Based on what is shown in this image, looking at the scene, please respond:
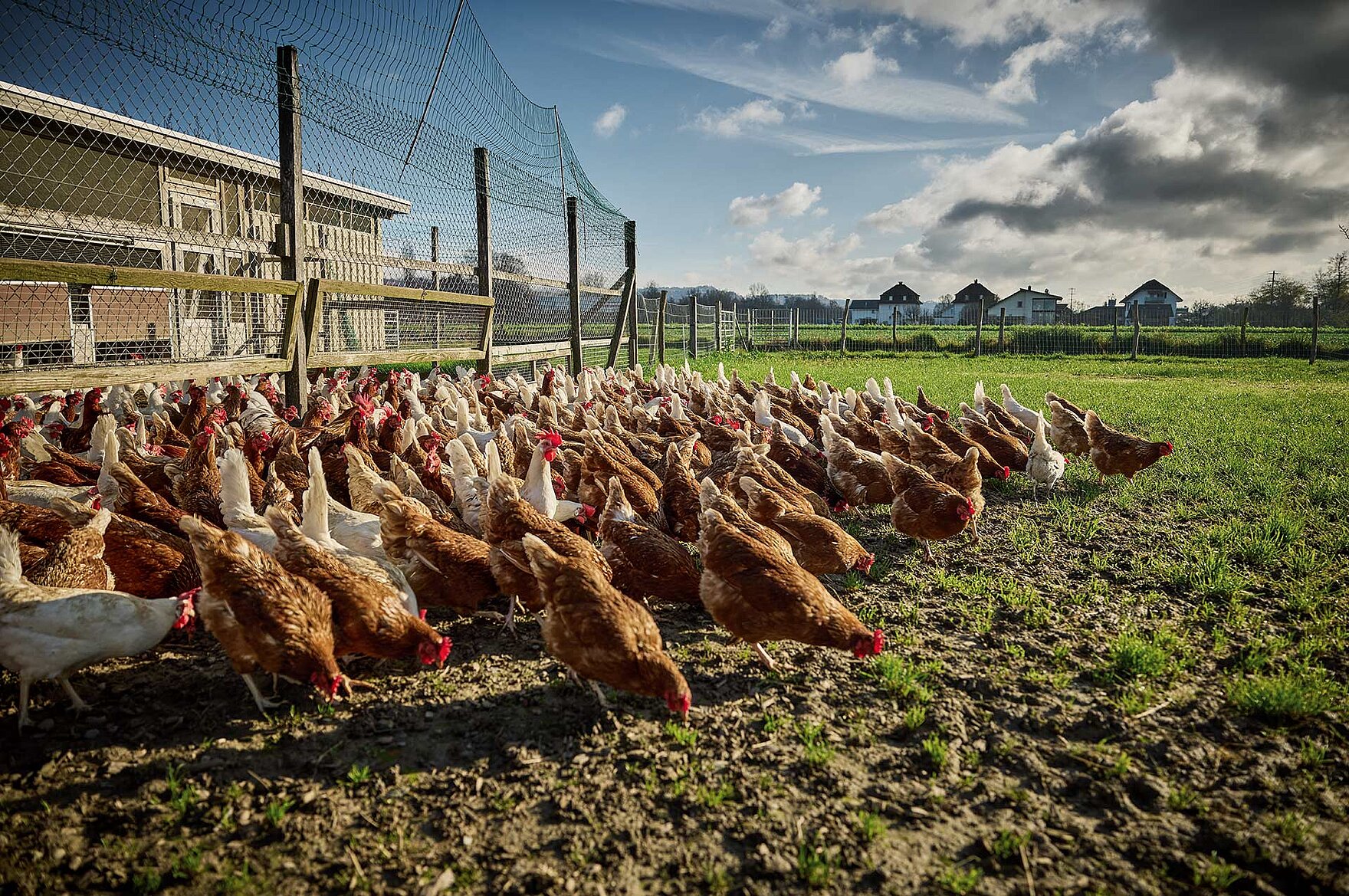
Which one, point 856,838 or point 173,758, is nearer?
point 856,838

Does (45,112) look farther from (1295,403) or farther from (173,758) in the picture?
(1295,403)

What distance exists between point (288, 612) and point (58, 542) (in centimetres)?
152

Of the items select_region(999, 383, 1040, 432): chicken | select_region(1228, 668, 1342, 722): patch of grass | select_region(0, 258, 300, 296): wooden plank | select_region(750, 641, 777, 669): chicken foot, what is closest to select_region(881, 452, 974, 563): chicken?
select_region(1228, 668, 1342, 722): patch of grass

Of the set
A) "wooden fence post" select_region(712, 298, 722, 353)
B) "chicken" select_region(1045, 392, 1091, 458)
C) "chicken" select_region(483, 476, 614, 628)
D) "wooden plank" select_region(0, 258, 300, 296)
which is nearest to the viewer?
"chicken" select_region(483, 476, 614, 628)

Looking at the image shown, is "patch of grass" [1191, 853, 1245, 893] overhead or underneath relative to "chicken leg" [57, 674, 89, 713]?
underneath

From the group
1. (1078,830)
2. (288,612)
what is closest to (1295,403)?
(1078,830)

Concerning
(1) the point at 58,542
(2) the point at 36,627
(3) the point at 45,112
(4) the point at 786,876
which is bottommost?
(4) the point at 786,876

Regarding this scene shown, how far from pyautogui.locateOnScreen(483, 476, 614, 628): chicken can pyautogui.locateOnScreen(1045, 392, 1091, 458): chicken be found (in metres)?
6.37

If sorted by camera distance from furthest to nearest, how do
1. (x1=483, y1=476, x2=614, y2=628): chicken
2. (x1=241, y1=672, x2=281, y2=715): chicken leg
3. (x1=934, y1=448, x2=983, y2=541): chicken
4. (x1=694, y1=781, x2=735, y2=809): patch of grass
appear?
(x1=934, y1=448, x2=983, y2=541): chicken
(x1=483, y1=476, x2=614, y2=628): chicken
(x1=241, y1=672, x2=281, y2=715): chicken leg
(x1=694, y1=781, x2=735, y2=809): patch of grass

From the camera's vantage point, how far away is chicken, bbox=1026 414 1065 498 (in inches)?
269

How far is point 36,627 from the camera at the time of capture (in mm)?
2855

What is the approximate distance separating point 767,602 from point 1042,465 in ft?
15.7

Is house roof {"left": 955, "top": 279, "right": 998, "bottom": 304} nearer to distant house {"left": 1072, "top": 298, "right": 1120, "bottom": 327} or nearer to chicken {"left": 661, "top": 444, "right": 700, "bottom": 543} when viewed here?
distant house {"left": 1072, "top": 298, "right": 1120, "bottom": 327}

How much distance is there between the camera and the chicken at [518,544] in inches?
148
